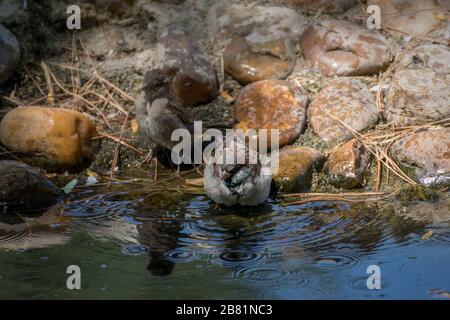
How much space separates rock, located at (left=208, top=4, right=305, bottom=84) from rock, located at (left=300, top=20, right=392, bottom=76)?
0.21 metres

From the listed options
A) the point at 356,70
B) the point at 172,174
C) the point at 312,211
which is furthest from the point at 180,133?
the point at 356,70

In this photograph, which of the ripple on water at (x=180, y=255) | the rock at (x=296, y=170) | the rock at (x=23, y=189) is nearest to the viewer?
the ripple on water at (x=180, y=255)

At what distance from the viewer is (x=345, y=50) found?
6.09 m

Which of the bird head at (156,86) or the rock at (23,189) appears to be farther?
the bird head at (156,86)

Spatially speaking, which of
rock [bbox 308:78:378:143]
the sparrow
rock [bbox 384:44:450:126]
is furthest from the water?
rock [bbox 384:44:450:126]

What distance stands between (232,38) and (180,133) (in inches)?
54.4

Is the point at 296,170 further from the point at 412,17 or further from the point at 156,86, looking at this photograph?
the point at 412,17

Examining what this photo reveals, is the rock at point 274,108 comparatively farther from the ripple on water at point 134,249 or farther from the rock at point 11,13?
the rock at point 11,13

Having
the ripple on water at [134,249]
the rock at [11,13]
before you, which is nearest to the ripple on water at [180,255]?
the ripple on water at [134,249]

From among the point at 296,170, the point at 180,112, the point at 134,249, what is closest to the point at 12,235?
the point at 134,249

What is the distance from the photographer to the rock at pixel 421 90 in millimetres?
5602

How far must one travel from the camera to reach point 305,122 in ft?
19.0

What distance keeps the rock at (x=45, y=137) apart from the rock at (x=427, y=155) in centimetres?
263

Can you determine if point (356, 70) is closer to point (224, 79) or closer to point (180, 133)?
point (224, 79)
